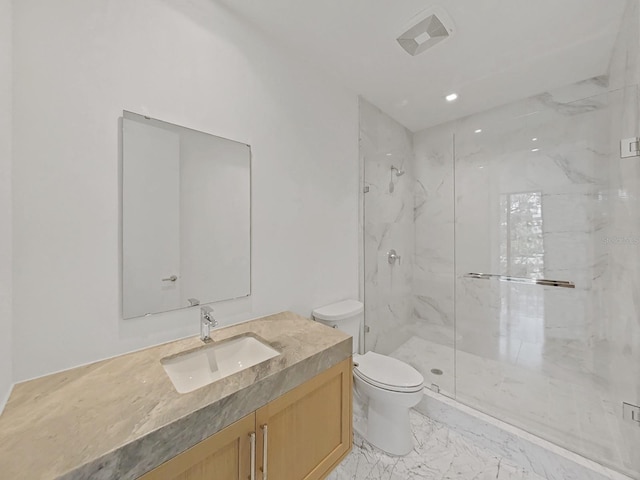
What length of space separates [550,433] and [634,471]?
→ 0.34 m

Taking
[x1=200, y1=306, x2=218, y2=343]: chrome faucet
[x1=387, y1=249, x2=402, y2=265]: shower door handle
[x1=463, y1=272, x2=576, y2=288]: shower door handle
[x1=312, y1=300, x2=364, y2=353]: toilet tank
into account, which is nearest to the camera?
[x1=200, y1=306, x2=218, y2=343]: chrome faucet

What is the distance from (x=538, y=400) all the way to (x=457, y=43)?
2.56 m

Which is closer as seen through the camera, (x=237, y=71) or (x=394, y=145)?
(x=237, y=71)

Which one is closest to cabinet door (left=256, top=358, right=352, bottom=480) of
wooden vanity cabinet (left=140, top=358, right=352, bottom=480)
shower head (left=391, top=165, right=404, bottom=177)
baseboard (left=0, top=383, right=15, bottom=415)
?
wooden vanity cabinet (left=140, top=358, right=352, bottom=480)

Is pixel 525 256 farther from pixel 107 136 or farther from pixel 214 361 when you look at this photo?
pixel 107 136

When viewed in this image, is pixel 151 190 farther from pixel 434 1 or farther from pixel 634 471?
pixel 634 471

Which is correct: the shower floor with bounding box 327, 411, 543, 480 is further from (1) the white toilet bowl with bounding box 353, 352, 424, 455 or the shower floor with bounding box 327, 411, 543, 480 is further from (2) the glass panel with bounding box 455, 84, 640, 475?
(2) the glass panel with bounding box 455, 84, 640, 475

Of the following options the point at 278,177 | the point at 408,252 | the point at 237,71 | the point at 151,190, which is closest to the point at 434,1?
the point at 237,71

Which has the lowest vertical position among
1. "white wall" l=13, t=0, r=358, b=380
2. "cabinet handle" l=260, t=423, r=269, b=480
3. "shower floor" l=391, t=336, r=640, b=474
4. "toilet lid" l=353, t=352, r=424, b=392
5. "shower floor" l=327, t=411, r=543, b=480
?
"shower floor" l=327, t=411, r=543, b=480

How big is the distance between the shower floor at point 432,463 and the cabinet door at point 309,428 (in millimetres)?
390

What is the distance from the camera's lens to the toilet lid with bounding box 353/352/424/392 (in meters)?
1.53

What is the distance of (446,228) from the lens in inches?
106

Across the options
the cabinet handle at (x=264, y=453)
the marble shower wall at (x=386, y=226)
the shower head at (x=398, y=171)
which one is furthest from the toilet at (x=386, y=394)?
the shower head at (x=398, y=171)

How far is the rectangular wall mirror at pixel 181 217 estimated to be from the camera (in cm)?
112
